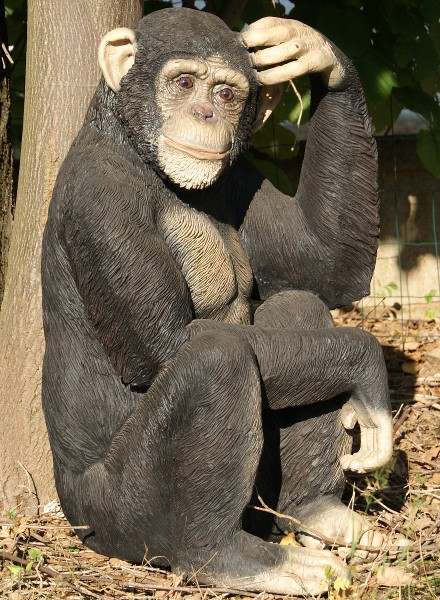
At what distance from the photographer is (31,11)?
13.3 ft

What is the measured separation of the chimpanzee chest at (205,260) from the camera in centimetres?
329

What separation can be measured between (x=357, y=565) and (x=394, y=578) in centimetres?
14

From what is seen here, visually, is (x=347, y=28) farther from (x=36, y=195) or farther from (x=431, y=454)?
(x=431, y=454)

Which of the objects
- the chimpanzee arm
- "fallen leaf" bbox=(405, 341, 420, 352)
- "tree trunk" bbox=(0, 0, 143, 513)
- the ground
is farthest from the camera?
"fallen leaf" bbox=(405, 341, 420, 352)

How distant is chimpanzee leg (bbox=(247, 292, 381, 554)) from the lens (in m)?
3.47

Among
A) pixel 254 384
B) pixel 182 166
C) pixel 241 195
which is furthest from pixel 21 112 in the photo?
pixel 254 384

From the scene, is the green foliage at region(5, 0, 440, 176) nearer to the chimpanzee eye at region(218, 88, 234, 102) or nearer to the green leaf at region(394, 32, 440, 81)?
the green leaf at region(394, 32, 440, 81)

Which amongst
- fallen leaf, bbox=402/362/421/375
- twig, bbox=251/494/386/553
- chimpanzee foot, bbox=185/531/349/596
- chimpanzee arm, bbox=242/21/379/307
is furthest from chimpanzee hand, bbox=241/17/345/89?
fallen leaf, bbox=402/362/421/375

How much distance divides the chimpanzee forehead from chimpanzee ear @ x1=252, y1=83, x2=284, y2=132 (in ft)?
0.59

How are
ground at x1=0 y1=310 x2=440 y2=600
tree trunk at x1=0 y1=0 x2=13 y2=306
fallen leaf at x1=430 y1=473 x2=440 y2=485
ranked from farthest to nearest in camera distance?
tree trunk at x1=0 y1=0 x2=13 y2=306 < fallen leaf at x1=430 y1=473 x2=440 y2=485 < ground at x1=0 y1=310 x2=440 y2=600

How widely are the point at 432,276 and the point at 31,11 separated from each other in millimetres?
3492

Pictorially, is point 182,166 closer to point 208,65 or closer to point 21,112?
point 208,65

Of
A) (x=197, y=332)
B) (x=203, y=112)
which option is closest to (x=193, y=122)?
(x=203, y=112)

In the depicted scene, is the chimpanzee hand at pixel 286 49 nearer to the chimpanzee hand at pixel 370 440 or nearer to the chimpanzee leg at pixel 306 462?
the chimpanzee leg at pixel 306 462
